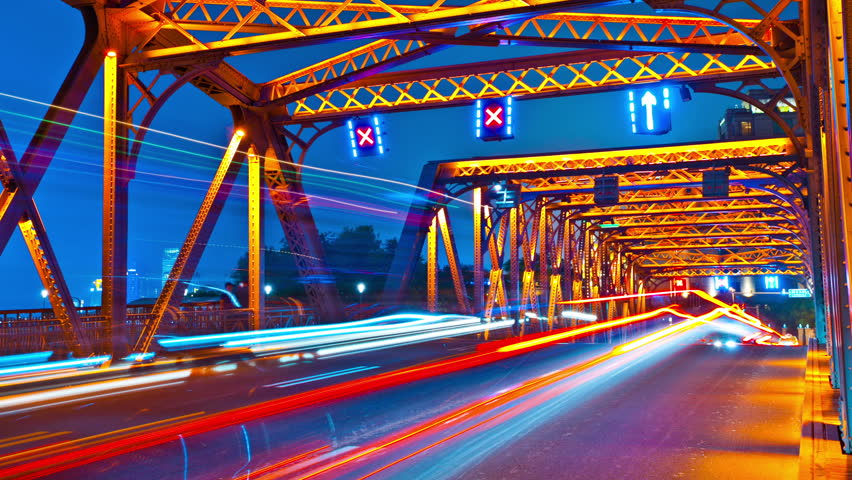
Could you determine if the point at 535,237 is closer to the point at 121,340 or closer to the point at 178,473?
the point at 121,340

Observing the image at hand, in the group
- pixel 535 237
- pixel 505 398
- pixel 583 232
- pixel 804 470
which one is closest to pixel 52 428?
pixel 505 398

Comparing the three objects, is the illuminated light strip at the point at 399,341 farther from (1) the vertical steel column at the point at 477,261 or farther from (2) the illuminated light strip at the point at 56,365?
(2) the illuminated light strip at the point at 56,365

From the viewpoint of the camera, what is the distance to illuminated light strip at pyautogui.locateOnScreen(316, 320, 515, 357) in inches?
810

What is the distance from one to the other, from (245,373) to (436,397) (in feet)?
16.1

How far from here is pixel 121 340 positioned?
1441 cm

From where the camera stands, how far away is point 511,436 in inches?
354

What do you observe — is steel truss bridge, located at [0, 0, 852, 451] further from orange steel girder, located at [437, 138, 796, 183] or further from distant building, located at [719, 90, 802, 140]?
distant building, located at [719, 90, 802, 140]

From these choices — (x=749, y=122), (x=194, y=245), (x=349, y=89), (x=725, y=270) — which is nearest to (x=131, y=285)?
(x=194, y=245)

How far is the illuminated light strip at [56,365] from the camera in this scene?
38.4 feet

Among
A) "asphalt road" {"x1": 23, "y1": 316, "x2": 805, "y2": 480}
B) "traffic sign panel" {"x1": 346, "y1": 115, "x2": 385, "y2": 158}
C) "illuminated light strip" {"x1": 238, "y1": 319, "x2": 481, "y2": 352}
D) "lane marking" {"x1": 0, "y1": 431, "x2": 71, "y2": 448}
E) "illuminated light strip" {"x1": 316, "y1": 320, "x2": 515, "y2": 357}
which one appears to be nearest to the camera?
"asphalt road" {"x1": 23, "y1": 316, "x2": 805, "y2": 480}

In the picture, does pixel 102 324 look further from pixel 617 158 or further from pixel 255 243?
pixel 617 158

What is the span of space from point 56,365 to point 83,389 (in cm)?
72

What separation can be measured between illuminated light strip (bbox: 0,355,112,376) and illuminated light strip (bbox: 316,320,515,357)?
6833 millimetres

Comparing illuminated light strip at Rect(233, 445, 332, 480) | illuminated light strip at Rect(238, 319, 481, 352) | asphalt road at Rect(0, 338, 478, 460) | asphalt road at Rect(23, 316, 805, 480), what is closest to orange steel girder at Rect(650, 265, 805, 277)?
illuminated light strip at Rect(238, 319, 481, 352)
